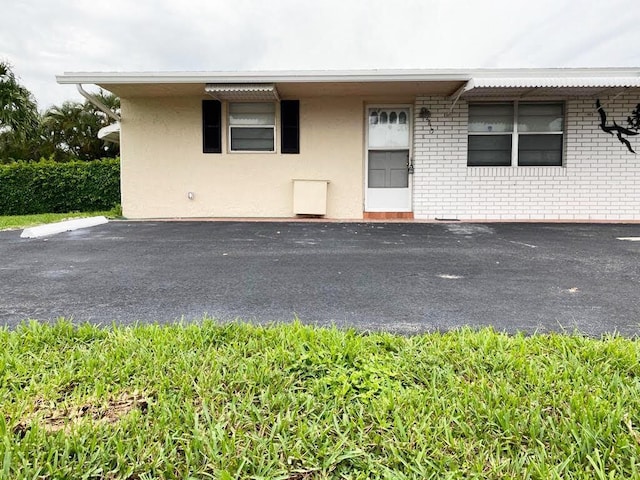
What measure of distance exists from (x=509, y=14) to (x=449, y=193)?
30.6ft

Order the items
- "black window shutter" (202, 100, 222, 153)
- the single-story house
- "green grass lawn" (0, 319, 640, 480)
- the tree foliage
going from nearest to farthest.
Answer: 1. "green grass lawn" (0, 319, 640, 480)
2. the single-story house
3. "black window shutter" (202, 100, 222, 153)
4. the tree foliage

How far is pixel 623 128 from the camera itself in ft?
28.9

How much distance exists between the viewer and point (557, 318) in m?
2.61

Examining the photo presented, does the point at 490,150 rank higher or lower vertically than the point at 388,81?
lower

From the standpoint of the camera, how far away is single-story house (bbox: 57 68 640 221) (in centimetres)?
889

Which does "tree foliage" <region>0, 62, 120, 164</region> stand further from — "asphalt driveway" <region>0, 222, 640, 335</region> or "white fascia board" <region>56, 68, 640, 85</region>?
"asphalt driveway" <region>0, 222, 640, 335</region>

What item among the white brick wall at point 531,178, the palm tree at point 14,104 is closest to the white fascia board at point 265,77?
the white brick wall at point 531,178

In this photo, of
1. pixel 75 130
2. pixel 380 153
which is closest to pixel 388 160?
pixel 380 153

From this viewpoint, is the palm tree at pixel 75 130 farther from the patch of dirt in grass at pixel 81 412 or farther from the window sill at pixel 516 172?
the patch of dirt in grass at pixel 81 412

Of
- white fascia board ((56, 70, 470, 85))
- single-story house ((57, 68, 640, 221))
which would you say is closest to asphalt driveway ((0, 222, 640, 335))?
single-story house ((57, 68, 640, 221))

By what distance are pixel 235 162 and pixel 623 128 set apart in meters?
8.10

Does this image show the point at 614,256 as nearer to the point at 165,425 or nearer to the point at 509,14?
the point at 165,425

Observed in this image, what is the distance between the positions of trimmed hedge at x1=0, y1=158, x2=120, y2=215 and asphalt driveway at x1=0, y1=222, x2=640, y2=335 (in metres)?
6.01

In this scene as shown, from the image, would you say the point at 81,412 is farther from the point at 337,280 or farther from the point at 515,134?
the point at 515,134
